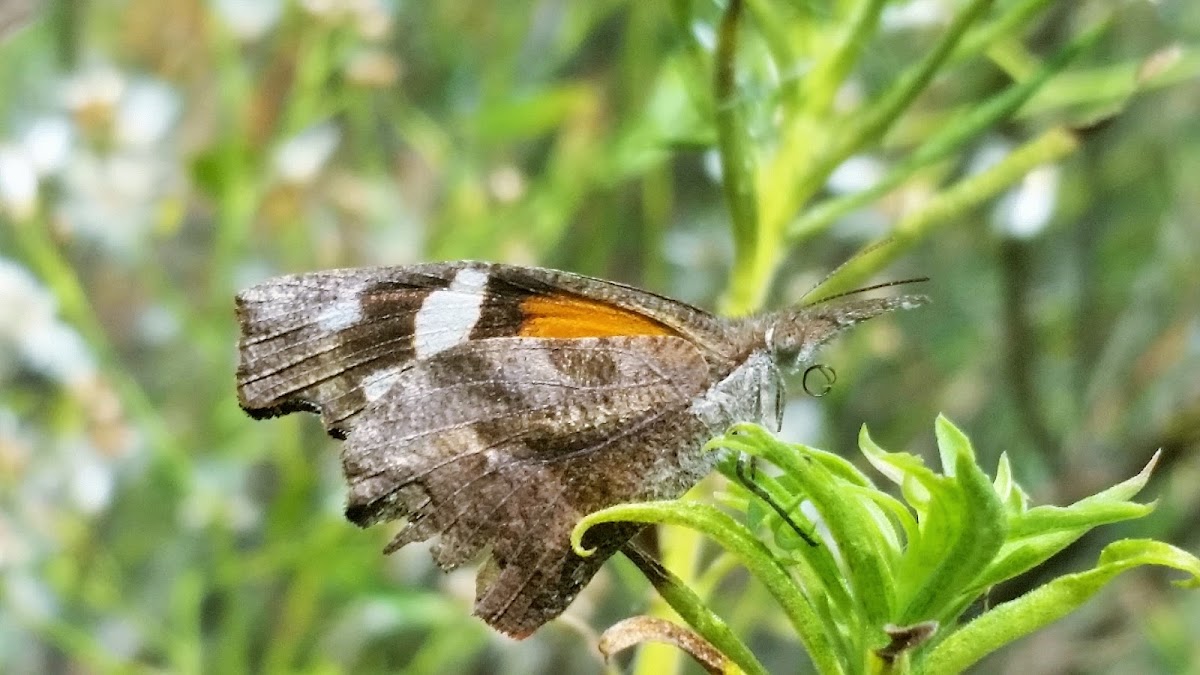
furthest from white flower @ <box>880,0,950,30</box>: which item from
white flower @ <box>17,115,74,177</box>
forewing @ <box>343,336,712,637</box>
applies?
white flower @ <box>17,115,74,177</box>

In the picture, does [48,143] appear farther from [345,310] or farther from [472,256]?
[345,310]

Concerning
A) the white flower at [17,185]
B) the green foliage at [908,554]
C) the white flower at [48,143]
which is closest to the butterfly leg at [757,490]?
the green foliage at [908,554]

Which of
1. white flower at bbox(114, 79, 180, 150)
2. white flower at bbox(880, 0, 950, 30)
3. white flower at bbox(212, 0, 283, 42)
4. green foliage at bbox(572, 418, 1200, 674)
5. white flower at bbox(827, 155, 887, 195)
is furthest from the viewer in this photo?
white flower at bbox(212, 0, 283, 42)

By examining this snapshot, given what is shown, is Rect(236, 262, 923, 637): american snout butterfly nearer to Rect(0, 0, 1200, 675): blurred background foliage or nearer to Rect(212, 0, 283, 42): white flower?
Rect(0, 0, 1200, 675): blurred background foliage

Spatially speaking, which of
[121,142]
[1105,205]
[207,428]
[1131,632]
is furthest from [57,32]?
[1131,632]

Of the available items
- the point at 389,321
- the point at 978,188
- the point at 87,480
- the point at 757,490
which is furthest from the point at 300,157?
the point at 757,490
